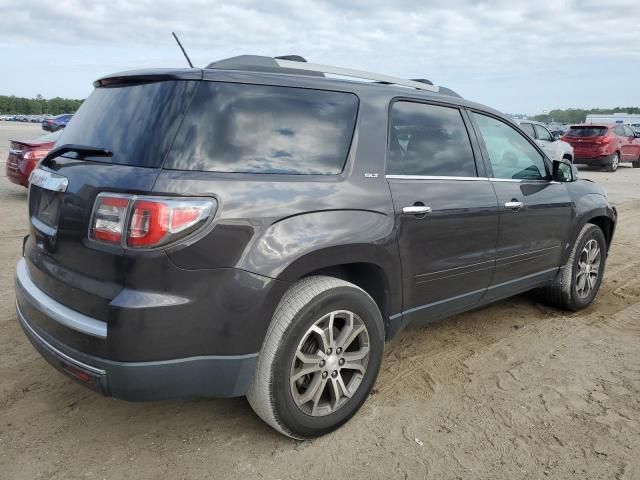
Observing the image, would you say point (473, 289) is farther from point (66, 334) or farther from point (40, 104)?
point (40, 104)

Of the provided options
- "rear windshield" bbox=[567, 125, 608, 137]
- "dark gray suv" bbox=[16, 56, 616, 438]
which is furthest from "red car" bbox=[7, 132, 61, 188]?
"rear windshield" bbox=[567, 125, 608, 137]

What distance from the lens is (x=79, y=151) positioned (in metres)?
2.61

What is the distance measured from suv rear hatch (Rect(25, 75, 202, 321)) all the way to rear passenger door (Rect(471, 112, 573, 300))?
2184mm

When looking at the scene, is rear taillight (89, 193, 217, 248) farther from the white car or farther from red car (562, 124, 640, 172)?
red car (562, 124, 640, 172)

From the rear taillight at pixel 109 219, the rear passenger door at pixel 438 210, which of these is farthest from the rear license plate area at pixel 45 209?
the rear passenger door at pixel 438 210

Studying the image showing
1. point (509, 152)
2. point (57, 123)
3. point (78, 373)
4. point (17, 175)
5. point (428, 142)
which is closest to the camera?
point (78, 373)

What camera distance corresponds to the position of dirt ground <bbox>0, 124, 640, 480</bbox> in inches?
99.4

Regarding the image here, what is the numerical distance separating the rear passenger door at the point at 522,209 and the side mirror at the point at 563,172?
0.18 ft

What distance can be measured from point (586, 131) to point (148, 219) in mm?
19666

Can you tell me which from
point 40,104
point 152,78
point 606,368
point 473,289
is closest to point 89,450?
point 152,78

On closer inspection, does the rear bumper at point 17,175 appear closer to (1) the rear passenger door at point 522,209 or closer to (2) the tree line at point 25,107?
(1) the rear passenger door at point 522,209

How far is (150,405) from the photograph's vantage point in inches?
120

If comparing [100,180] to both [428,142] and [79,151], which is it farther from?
[428,142]

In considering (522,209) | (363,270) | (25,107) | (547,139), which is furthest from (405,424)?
(25,107)
